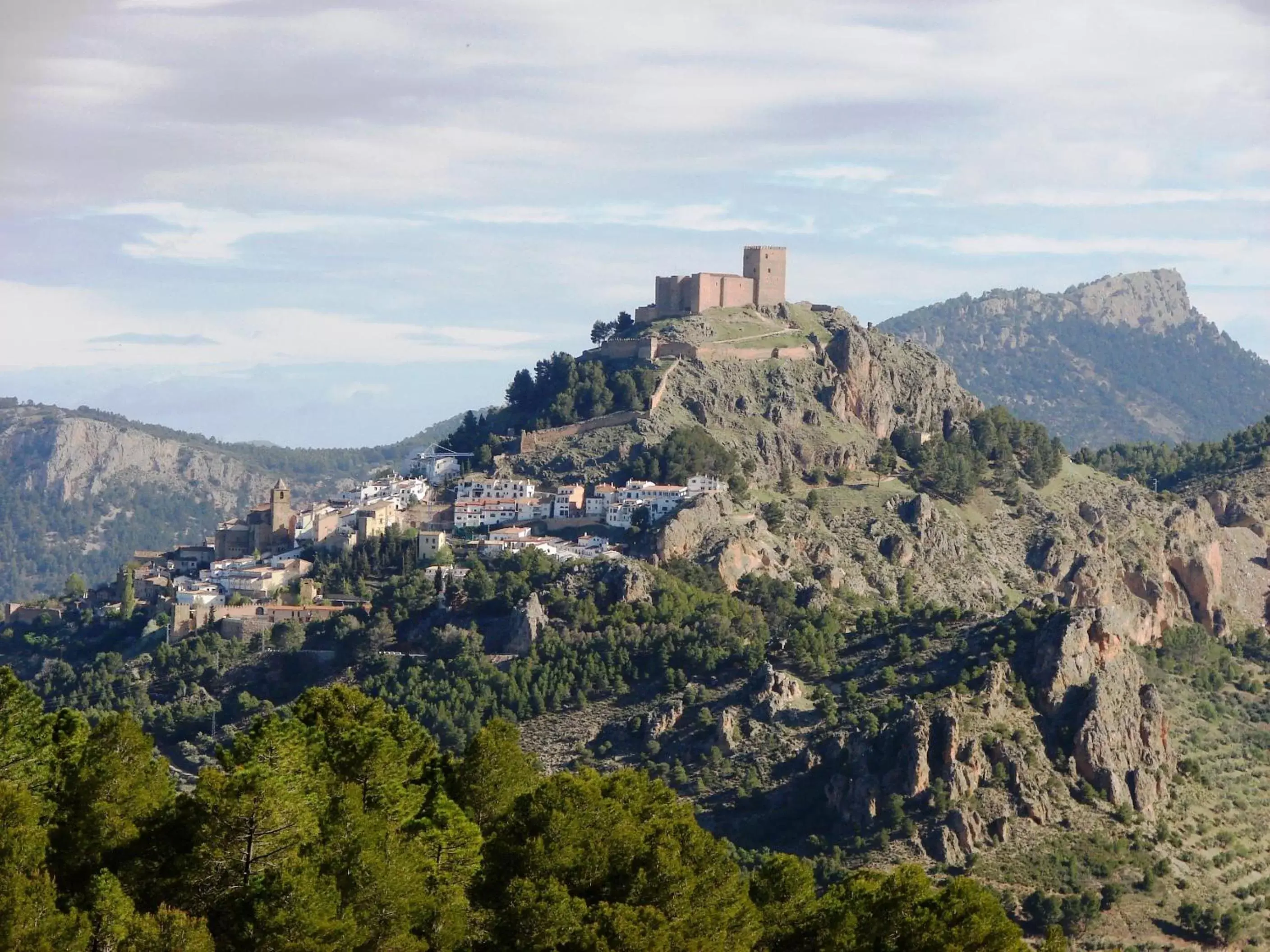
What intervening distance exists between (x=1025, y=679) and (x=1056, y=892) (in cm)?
972

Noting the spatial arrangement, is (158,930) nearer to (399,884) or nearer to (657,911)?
(399,884)

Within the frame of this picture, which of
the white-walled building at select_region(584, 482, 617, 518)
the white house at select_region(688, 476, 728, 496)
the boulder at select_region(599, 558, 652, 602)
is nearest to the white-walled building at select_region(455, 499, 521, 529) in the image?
the white-walled building at select_region(584, 482, 617, 518)

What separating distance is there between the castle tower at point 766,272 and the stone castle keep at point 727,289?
2 cm

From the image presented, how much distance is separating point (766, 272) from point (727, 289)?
2361mm

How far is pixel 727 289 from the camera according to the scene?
10656 cm

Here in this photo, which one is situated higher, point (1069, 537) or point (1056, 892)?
point (1069, 537)

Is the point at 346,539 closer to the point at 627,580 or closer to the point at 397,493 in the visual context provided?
the point at 397,493

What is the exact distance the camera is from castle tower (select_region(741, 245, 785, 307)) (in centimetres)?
10744

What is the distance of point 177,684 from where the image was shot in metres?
81.1

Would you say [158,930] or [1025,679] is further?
[1025,679]

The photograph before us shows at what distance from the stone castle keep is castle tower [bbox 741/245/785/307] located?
0.8 inches

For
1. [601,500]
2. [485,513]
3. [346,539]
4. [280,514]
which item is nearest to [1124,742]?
[601,500]

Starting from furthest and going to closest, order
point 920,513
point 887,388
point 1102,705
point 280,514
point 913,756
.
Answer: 1. point 887,388
2. point 920,513
3. point 280,514
4. point 1102,705
5. point 913,756

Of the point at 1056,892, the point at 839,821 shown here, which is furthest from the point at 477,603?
the point at 1056,892
